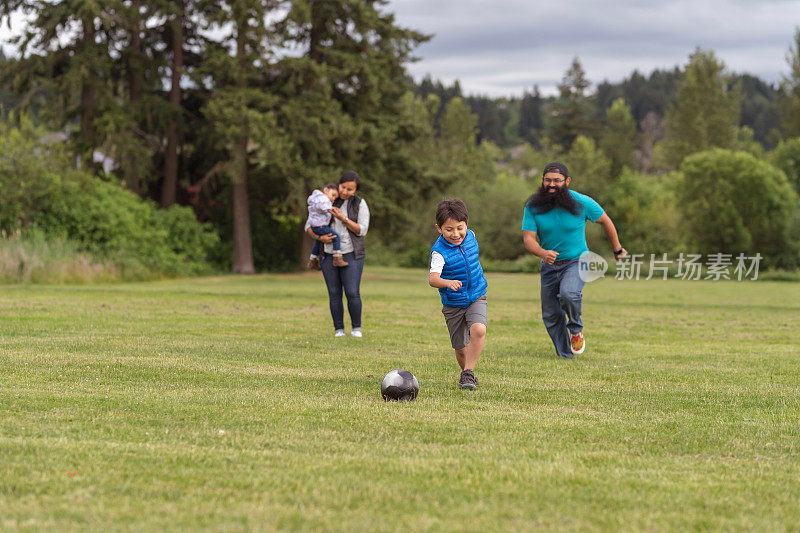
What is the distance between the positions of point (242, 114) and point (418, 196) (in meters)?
10.0

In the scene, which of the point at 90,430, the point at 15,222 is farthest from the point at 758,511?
the point at 15,222

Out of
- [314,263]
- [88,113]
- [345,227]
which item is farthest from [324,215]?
[88,113]

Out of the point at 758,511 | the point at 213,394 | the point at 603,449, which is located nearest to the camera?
the point at 758,511

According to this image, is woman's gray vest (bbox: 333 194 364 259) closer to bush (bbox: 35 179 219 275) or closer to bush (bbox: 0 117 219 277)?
bush (bbox: 0 117 219 277)

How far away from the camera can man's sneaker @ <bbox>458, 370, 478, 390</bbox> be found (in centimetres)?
815

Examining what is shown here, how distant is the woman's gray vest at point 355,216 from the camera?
39.9ft

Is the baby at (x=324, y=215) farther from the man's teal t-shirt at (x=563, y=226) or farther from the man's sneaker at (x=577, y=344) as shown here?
the man's sneaker at (x=577, y=344)

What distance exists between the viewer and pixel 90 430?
5.88 meters

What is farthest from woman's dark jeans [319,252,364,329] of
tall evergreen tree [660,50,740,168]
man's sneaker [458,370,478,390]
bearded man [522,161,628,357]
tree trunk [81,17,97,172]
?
tall evergreen tree [660,50,740,168]

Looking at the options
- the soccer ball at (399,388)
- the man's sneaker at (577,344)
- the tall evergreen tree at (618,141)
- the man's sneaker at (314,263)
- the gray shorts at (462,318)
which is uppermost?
the tall evergreen tree at (618,141)

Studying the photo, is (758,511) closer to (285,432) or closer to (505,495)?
(505,495)

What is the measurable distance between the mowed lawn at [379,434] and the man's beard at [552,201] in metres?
1.81

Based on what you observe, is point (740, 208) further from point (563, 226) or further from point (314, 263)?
point (563, 226)

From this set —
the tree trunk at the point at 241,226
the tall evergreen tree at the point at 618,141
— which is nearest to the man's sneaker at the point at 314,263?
the tree trunk at the point at 241,226
